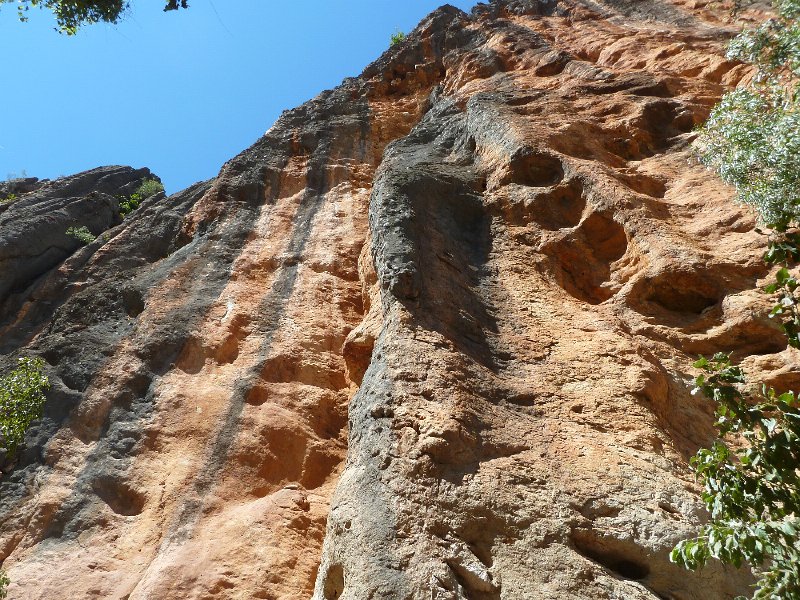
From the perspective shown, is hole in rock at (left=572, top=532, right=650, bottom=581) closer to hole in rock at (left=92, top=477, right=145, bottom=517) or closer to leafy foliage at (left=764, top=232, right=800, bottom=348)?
leafy foliage at (left=764, top=232, right=800, bottom=348)

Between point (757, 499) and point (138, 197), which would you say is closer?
point (757, 499)

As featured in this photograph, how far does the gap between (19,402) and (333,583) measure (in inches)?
301

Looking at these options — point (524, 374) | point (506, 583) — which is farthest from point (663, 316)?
point (506, 583)

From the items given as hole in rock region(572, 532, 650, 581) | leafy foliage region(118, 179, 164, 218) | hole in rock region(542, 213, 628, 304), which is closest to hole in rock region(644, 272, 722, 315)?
hole in rock region(542, 213, 628, 304)

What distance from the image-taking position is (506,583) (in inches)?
248

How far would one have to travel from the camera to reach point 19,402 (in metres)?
11.7

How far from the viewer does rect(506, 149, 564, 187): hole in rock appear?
1282 cm

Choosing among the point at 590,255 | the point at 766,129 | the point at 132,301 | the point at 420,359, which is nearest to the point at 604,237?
the point at 590,255

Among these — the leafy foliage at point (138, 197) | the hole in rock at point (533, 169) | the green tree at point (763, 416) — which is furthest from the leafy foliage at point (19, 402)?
the leafy foliage at point (138, 197)

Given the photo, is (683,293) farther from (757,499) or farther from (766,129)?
(757,499)

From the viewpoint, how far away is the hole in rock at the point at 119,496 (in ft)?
33.2

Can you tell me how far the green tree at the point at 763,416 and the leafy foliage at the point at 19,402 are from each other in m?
10.7

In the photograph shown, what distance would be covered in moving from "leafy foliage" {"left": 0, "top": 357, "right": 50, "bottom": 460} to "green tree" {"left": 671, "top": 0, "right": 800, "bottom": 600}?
10666mm

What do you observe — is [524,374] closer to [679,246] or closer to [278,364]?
[679,246]
